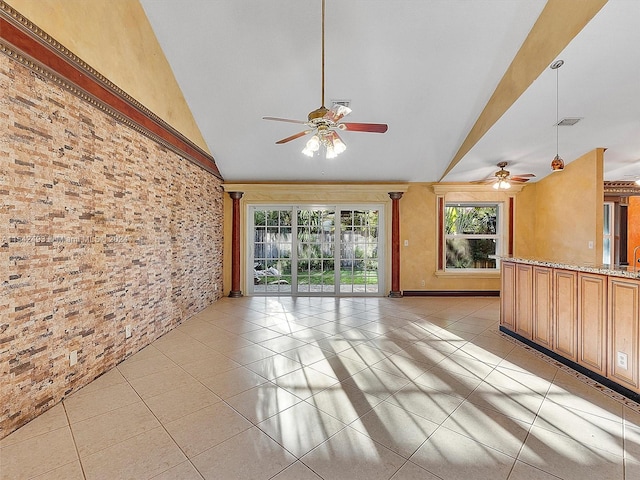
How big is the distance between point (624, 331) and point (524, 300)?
4.09 feet

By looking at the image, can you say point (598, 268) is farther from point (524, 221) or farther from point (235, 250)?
point (235, 250)

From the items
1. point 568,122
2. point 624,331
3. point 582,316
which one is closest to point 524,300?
point 582,316

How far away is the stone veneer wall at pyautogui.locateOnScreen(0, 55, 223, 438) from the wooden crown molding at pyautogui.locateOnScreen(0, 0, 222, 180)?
0.25 ft

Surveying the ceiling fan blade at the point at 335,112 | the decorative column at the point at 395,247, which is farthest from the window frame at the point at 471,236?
the ceiling fan blade at the point at 335,112

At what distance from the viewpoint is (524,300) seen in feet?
12.6

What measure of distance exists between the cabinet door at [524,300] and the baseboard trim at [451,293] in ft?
8.77

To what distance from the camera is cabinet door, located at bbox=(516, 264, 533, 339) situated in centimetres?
371

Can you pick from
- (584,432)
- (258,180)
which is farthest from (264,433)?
(258,180)

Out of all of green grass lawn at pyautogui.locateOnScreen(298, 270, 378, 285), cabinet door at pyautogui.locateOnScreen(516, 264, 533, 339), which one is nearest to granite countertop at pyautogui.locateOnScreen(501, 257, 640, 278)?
cabinet door at pyautogui.locateOnScreen(516, 264, 533, 339)

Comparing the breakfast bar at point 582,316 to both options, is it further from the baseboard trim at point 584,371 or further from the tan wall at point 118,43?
the tan wall at point 118,43

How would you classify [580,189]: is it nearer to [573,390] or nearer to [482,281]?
[482,281]

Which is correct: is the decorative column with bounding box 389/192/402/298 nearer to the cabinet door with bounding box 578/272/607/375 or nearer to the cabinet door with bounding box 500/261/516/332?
the cabinet door with bounding box 500/261/516/332

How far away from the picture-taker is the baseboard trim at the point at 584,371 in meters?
2.51

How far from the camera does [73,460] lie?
5.89 feet
